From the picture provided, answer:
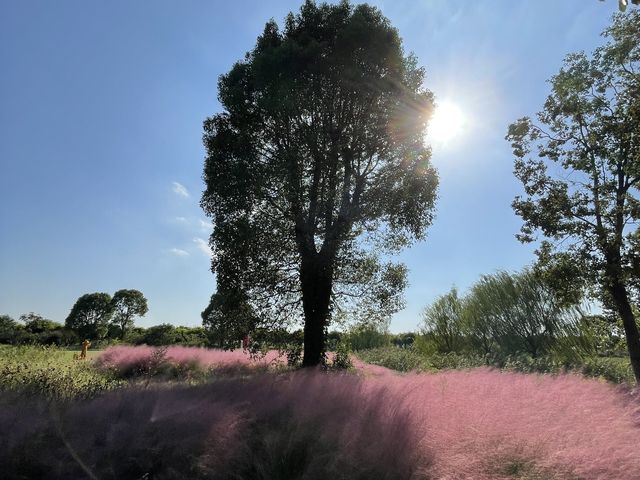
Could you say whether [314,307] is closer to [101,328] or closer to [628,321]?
[628,321]

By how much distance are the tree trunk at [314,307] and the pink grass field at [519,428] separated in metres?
4.50

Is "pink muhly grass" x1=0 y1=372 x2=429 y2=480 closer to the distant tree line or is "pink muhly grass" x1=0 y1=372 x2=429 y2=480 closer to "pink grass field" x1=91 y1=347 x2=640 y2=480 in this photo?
"pink grass field" x1=91 y1=347 x2=640 y2=480

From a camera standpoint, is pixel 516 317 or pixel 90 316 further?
pixel 90 316

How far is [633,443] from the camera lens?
3.89 metres

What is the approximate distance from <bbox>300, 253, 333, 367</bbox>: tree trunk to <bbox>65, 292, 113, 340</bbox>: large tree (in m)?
33.6

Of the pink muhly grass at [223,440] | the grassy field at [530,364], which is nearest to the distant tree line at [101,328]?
the grassy field at [530,364]

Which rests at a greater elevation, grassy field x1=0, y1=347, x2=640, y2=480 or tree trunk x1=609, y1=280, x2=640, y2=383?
tree trunk x1=609, y1=280, x2=640, y2=383

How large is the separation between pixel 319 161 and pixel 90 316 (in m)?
35.3

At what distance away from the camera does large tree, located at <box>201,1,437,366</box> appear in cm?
1003

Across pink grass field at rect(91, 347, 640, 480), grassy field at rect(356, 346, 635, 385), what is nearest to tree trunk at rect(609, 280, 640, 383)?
grassy field at rect(356, 346, 635, 385)

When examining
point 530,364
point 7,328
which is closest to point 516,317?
point 530,364

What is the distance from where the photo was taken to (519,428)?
13.4ft

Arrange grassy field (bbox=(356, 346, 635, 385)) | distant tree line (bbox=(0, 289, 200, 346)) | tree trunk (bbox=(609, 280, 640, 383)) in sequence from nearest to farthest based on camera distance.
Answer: tree trunk (bbox=(609, 280, 640, 383)) → grassy field (bbox=(356, 346, 635, 385)) → distant tree line (bbox=(0, 289, 200, 346))

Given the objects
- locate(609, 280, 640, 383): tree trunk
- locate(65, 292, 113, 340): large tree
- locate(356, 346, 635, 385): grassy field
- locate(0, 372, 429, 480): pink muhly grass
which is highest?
locate(65, 292, 113, 340): large tree
